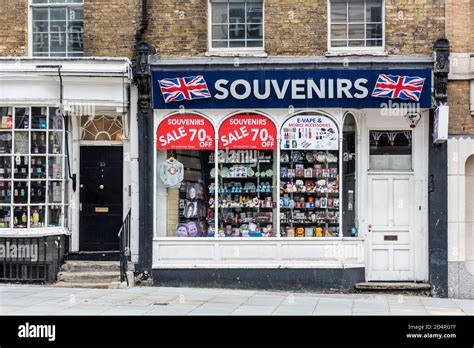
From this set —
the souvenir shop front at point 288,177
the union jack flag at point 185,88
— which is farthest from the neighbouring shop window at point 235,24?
the union jack flag at point 185,88

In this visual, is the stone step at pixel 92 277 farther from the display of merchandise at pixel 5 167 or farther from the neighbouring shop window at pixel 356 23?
the neighbouring shop window at pixel 356 23

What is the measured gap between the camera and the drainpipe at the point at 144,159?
15.3 meters

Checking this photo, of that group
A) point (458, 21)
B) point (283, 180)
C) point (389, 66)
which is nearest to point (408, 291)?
point (283, 180)

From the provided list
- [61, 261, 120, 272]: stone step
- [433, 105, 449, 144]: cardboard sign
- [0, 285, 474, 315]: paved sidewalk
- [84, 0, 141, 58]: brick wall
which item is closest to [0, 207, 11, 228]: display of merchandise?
[0, 285, 474, 315]: paved sidewalk

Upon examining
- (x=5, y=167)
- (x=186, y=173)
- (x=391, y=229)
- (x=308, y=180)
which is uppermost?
(x=5, y=167)

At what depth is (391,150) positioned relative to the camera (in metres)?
15.5

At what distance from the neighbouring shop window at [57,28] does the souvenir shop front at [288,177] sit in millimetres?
2037

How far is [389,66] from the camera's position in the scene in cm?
1491

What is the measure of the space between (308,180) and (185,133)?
2751 millimetres

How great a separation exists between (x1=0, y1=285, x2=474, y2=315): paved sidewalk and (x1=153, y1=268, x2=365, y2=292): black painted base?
0.74 ft

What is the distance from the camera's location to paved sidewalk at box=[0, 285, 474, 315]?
40.5 feet

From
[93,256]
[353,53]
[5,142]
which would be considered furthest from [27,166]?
[353,53]

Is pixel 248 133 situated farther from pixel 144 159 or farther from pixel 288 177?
pixel 144 159

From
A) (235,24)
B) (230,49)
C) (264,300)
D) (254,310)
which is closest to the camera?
(254,310)
